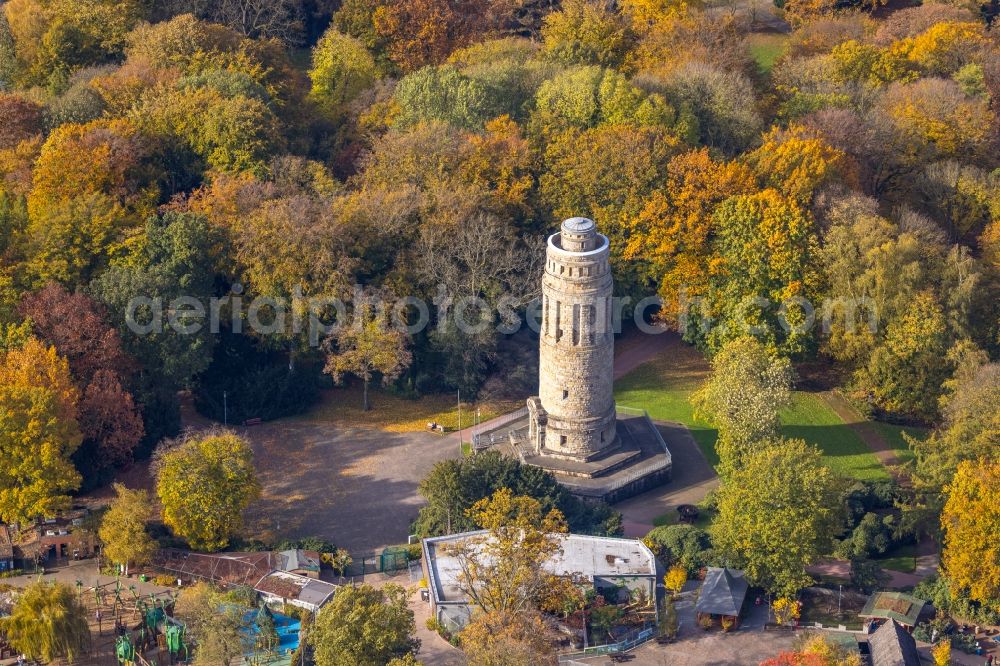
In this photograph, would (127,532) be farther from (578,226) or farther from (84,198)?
(578,226)

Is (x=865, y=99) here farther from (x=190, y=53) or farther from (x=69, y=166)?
(x=69, y=166)

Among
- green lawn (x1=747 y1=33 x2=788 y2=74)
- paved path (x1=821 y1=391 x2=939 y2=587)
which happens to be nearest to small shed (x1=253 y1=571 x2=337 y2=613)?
paved path (x1=821 y1=391 x2=939 y2=587)

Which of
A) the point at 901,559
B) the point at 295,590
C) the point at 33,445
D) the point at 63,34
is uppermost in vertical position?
the point at 63,34

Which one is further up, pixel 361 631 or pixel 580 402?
pixel 580 402

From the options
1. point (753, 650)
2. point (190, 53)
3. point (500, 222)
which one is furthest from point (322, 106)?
point (753, 650)

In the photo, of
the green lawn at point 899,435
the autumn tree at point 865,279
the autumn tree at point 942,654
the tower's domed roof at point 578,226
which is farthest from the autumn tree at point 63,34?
the autumn tree at point 942,654

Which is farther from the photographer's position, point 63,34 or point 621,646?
point 63,34

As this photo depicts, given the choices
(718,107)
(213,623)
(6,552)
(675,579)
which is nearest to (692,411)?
(675,579)
